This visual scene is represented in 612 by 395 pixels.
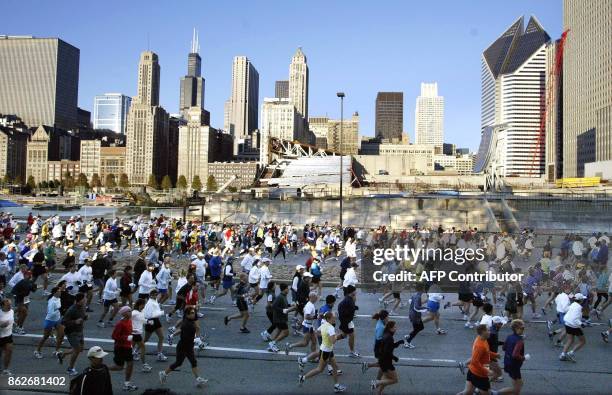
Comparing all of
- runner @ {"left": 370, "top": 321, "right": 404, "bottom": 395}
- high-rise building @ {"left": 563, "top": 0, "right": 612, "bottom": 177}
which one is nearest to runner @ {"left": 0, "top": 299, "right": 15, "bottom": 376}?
runner @ {"left": 370, "top": 321, "right": 404, "bottom": 395}

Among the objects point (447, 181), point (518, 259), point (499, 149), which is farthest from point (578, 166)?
point (518, 259)

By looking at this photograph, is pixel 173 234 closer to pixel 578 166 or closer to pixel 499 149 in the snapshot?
pixel 499 149

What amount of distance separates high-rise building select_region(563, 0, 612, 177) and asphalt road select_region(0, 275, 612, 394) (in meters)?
124

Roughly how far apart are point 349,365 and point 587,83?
14993cm

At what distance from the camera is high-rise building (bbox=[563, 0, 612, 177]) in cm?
12450

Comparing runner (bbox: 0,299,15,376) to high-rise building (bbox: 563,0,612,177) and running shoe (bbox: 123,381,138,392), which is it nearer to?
running shoe (bbox: 123,381,138,392)

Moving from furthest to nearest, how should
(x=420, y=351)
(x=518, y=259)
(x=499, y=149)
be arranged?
(x=499, y=149) < (x=518, y=259) < (x=420, y=351)

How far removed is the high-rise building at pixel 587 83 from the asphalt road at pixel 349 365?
408ft

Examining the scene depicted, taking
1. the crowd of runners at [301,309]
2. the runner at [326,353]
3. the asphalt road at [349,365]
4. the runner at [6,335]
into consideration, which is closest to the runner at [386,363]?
the crowd of runners at [301,309]

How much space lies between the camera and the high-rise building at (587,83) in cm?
12450

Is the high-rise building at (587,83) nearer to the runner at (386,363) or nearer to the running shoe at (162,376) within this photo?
the runner at (386,363)

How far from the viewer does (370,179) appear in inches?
4791

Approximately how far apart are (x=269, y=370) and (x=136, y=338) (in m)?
2.66

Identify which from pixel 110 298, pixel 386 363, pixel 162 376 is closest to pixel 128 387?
pixel 162 376
